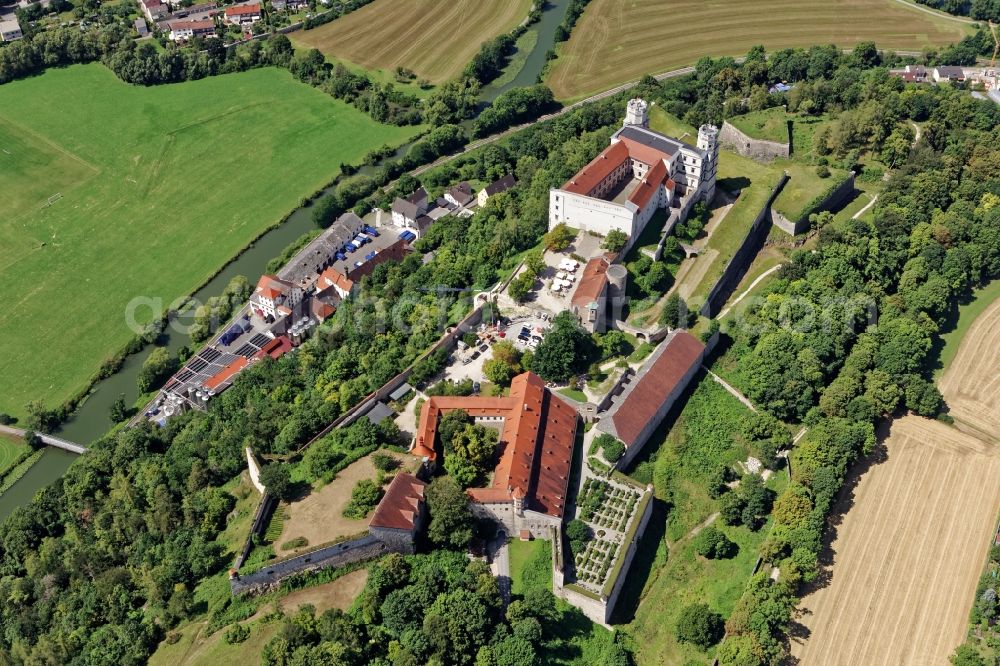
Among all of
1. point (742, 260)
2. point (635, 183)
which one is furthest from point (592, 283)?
point (742, 260)

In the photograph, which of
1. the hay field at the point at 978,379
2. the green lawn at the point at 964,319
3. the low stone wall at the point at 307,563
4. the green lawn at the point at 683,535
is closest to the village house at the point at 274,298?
the low stone wall at the point at 307,563

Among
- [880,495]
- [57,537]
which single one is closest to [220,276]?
[57,537]

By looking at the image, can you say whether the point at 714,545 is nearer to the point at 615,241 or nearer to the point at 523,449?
the point at 523,449

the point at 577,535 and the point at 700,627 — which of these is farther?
the point at 577,535

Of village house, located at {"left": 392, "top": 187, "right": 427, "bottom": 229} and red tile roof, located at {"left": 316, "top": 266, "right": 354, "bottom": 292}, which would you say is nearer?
red tile roof, located at {"left": 316, "top": 266, "right": 354, "bottom": 292}

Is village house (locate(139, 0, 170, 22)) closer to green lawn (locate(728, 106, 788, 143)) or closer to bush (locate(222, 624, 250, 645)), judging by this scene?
green lawn (locate(728, 106, 788, 143))

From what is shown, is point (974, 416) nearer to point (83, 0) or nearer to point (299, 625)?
point (299, 625)

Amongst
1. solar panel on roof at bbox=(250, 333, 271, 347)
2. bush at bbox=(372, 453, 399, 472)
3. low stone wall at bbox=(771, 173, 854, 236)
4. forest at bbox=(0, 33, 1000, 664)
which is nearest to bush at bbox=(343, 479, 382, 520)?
bush at bbox=(372, 453, 399, 472)

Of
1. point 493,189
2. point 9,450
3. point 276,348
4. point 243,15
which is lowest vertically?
point 9,450
